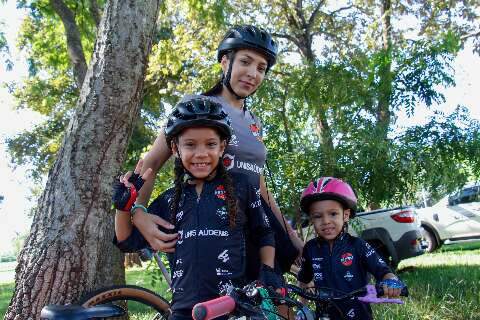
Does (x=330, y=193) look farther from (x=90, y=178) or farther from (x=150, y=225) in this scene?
(x=90, y=178)

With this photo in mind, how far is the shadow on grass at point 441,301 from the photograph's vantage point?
5461 mm

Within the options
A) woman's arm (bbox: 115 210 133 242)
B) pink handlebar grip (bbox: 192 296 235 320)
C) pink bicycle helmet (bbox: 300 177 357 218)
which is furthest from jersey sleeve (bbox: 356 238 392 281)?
pink handlebar grip (bbox: 192 296 235 320)

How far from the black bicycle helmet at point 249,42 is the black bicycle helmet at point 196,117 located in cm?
61

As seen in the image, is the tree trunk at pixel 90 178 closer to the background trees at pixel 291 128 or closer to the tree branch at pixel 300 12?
the background trees at pixel 291 128

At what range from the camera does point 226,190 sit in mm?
2504

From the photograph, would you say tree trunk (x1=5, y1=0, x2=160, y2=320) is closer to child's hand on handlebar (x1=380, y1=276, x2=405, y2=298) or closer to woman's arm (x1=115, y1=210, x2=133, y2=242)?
woman's arm (x1=115, y1=210, x2=133, y2=242)

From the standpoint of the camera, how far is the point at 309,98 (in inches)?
264

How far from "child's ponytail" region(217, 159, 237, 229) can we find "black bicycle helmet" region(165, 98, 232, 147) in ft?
0.64

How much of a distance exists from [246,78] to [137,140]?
50.1 ft

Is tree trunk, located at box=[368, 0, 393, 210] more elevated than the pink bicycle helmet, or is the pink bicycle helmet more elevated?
tree trunk, located at box=[368, 0, 393, 210]

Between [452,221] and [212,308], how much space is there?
14765mm

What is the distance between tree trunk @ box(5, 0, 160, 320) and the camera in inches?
143

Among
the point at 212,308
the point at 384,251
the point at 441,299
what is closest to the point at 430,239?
the point at 384,251

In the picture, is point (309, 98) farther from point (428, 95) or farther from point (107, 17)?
point (107, 17)
